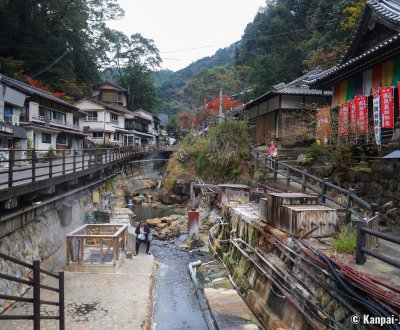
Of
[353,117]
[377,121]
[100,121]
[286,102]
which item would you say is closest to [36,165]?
[286,102]

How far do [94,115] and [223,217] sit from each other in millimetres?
39515

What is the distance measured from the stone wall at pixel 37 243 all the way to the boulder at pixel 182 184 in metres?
15.4

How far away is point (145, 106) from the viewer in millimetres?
73125

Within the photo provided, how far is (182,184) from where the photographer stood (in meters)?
33.6

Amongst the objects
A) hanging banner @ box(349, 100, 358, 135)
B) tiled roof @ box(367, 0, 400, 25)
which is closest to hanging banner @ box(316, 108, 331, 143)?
hanging banner @ box(349, 100, 358, 135)

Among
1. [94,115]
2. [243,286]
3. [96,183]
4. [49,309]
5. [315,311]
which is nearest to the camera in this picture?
[315,311]

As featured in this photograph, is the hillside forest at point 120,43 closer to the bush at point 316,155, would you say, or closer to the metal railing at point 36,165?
the bush at point 316,155

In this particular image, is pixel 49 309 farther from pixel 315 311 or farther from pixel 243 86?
pixel 243 86

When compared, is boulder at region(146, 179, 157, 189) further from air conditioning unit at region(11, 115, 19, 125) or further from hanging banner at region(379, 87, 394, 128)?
hanging banner at region(379, 87, 394, 128)

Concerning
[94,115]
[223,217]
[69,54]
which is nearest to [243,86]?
[94,115]

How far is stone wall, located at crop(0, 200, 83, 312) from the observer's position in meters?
10.5

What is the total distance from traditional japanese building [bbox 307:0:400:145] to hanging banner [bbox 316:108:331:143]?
0.46 meters

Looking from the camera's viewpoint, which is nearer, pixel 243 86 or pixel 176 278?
pixel 176 278

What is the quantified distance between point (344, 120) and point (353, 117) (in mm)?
545
